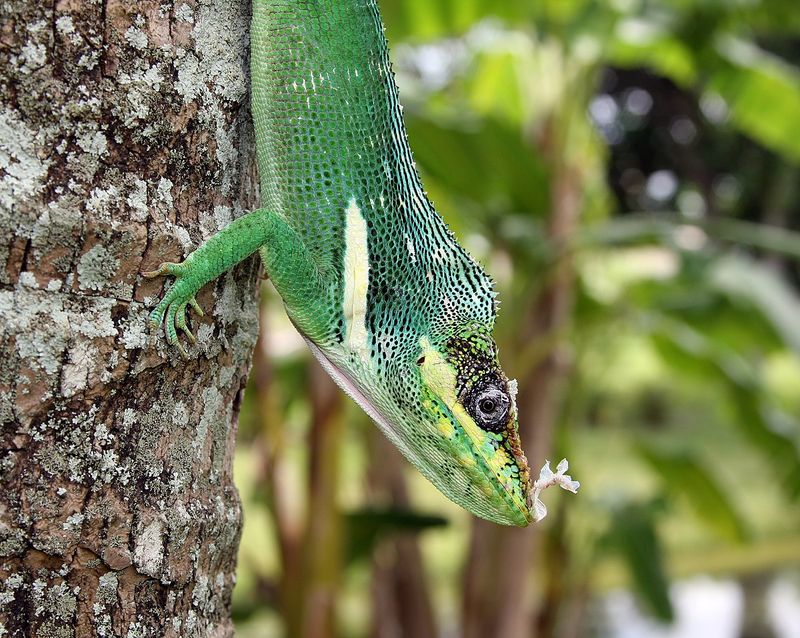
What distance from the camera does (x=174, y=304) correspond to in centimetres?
100

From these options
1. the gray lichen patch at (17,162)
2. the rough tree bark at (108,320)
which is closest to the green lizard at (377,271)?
the rough tree bark at (108,320)

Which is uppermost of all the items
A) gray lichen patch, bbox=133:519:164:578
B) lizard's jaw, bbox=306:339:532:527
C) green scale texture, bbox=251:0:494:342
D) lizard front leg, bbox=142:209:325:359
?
green scale texture, bbox=251:0:494:342

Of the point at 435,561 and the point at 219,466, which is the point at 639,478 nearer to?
the point at 435,561

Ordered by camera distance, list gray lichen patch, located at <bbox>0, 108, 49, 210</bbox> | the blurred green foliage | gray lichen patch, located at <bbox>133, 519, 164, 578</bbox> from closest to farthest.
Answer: gray lichen patch, located at <bbox>0, 108, 49, 210</bbox>, gray lichen patch, located at <bbox>133, 519, 164, 578</bbox>, the blurred green foliage

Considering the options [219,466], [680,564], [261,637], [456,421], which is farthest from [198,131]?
[680,564]

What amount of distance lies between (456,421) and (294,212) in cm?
40

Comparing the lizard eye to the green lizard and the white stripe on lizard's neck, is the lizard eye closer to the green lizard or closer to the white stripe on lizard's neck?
the green lizard

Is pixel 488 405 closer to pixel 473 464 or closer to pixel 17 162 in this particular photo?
pixel 473 464

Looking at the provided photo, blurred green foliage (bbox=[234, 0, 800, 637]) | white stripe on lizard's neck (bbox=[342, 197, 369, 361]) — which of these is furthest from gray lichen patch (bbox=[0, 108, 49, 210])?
blurred green foliage (bbox=[234, 0, 800, 637])

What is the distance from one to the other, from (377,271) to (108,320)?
45cm

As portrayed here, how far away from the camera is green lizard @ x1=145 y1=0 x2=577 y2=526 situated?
4.01 feet

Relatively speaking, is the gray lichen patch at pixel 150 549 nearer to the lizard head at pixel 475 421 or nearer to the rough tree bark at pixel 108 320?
the rough tree bark at pixel 108 320

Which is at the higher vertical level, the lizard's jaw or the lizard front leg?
the lizard front leg

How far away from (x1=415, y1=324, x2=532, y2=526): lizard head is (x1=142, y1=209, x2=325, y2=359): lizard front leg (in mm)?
206
